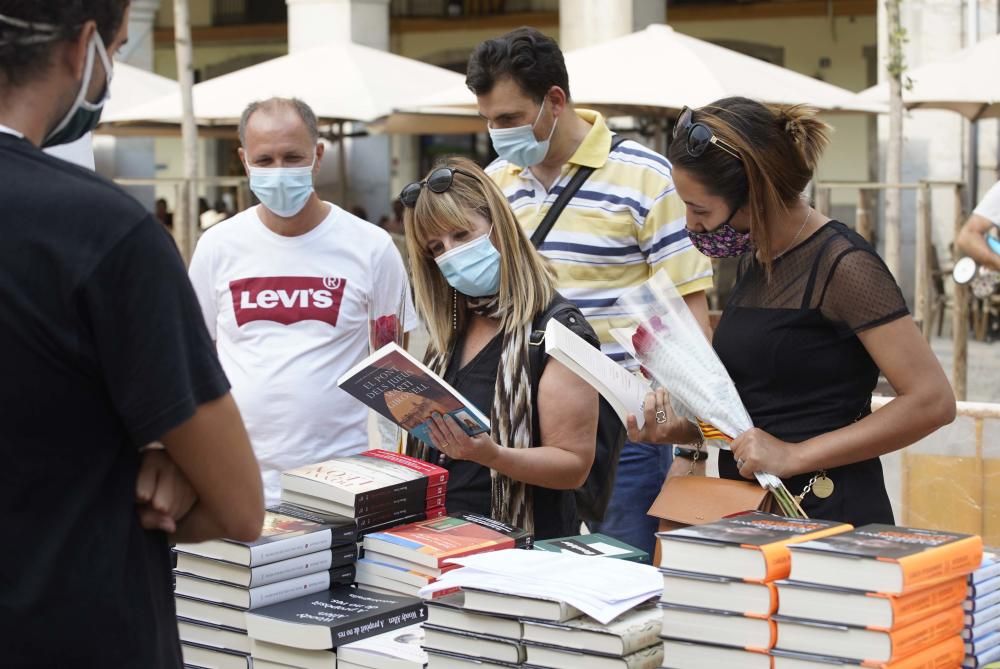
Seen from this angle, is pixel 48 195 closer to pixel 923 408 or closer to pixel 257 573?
pixel 257 573

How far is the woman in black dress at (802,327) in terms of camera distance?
2.77m

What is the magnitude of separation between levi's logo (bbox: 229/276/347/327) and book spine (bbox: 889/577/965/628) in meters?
2.10

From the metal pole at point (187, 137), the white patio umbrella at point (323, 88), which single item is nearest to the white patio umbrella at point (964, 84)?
the white patio umbrella at point (323, 88)

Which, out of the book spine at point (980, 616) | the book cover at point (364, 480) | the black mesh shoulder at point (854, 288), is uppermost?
the black mesh shoulder at point (854, 288)

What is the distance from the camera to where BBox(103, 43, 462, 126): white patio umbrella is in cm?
1257

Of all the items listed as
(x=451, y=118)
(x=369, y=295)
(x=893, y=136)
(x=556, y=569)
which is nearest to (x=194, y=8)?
(x=451, y=118)

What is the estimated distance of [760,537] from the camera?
226 centimetres

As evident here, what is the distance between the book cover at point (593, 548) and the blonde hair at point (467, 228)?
22.0 inches

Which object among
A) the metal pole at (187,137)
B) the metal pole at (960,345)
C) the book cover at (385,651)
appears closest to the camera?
the book cover at (385,651)

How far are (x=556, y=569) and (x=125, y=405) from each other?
1046 mm

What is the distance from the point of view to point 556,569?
8.30 ft

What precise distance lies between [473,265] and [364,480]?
0.59m

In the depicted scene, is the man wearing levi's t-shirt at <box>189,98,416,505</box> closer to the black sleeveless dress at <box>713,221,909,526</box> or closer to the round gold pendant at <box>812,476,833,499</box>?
the black sleeveless dress at <box>713,221,909,526</box>

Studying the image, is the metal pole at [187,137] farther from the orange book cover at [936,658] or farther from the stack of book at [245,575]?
the orange book cover at [936,658]
